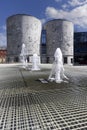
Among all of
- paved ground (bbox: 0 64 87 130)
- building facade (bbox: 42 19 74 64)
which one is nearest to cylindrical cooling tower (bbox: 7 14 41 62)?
building facade (bbox: 42 19 74 64)

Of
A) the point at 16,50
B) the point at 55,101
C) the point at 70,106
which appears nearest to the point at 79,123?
the point at 70,106

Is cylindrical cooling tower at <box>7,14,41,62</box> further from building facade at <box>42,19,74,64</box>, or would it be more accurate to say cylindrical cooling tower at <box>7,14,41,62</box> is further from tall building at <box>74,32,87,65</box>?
tall building at <box>74,32,87,65</box>

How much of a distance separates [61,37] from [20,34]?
38.6 ft

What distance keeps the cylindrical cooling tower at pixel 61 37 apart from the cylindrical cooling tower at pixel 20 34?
182 inches

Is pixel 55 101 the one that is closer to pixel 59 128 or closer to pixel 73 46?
pixel 59 128

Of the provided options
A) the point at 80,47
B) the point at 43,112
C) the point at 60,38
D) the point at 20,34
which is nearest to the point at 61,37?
the point at 60,38

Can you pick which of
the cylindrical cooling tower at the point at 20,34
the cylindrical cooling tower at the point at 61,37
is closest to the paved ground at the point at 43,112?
the cylindrical cooling tower at the point at 20,34

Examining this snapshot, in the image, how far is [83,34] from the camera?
148 ft

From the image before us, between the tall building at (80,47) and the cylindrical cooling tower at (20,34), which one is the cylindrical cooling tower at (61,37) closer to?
the tall building at (80,47)

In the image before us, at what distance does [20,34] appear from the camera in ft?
132

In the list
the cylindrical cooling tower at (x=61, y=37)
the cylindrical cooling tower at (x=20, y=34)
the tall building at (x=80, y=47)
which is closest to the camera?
the cylindrical cooling tower at (x=20, y=34)

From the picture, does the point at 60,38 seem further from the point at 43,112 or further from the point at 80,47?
the point at 43,112

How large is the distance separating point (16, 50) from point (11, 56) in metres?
2.32

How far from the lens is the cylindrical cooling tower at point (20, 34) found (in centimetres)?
4019
